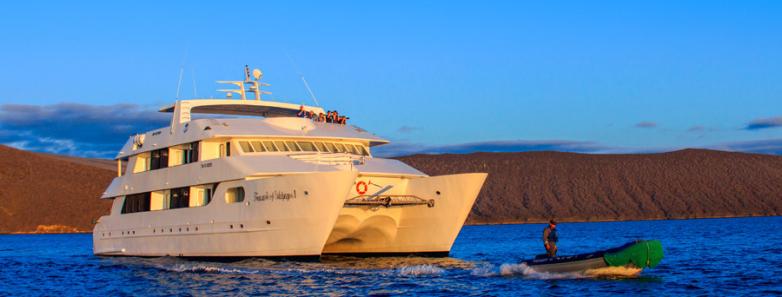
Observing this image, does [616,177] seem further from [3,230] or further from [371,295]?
[371,295]

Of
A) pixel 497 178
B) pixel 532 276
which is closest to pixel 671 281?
pixel 532 276

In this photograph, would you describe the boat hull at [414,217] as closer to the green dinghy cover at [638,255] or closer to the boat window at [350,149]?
the boat window at [350,149]

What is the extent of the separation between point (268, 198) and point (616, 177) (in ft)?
390

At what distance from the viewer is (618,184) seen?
13738cm

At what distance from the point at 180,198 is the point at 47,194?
257 ft

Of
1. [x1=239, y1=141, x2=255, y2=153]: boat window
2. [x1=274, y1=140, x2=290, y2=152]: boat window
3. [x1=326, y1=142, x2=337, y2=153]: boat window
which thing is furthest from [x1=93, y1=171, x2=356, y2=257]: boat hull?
[x1=326, y1=142, x2=337, y2=153]: boat window

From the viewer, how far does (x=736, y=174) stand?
141750 millimetres

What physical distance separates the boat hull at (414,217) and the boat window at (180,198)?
197 inches

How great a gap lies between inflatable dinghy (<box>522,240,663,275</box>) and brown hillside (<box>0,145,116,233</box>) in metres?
81.4

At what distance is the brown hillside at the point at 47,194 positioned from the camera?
319 ft

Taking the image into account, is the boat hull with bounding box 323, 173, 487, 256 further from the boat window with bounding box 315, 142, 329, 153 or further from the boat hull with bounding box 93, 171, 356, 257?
the boat window with bounding box 315, 142, 329, 153

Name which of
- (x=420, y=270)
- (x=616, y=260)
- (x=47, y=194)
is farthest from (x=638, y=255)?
(x=47, y=194)

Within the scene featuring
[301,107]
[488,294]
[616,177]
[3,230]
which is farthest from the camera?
[616,177]

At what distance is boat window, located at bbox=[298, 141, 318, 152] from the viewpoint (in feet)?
103
